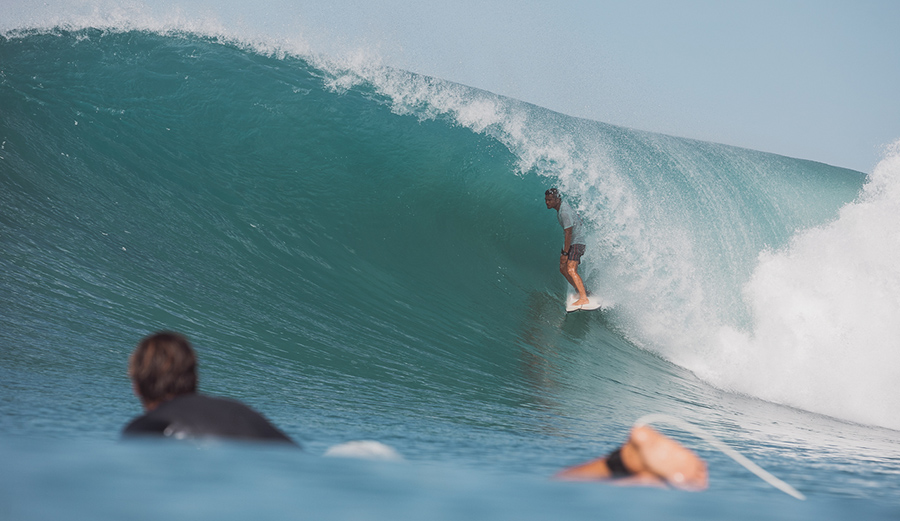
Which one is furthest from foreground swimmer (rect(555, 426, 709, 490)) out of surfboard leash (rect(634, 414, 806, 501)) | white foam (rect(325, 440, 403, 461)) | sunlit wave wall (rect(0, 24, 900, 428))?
sunlit wave wall (rect(0, 24, 900, 428))

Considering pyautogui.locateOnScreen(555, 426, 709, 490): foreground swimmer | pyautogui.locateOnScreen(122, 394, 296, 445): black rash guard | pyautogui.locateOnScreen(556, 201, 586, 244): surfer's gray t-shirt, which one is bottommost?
pyautogui.locateOnScreen(122, 394, 296, 445): black rash guard

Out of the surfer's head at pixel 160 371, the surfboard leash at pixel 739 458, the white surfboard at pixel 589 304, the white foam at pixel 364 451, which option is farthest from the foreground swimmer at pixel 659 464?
the white surfboard at pixel 589 304

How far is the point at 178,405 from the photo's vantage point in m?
1.56

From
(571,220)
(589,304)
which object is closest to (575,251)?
(571,220)

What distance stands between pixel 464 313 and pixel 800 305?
12.9ft

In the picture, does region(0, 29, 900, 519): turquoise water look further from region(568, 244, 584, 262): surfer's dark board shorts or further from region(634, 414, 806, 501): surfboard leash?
region(568, 244, 584, 262): surfer's dark board shorts

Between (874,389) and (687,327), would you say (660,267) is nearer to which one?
(687,327)

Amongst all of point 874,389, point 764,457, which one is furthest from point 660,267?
point 764,457

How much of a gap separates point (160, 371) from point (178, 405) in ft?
0.43

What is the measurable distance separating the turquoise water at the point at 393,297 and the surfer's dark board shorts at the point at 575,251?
26.8 inches

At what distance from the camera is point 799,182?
49.2 ft

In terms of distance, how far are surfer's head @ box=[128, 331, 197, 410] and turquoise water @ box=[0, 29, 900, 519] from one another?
213 mm

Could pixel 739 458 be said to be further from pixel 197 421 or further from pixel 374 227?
pixel 374 227

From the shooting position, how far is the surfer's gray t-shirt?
7.37 metres
